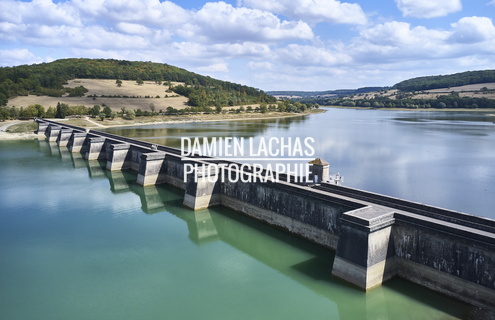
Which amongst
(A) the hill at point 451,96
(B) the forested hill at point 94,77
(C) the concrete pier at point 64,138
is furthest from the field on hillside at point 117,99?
(A) the hill at point 451,96

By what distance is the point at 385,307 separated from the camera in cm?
1276

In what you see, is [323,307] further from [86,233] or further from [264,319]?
[86,233]

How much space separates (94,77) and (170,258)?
145242 millimetres

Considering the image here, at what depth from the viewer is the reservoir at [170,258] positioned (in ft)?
41.9

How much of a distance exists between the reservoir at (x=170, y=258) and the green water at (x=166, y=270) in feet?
0.17

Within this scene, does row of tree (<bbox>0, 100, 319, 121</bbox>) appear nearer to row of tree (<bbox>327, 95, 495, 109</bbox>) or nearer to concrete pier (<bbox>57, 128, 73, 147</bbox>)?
concrete pier (<bbox>57, 128, 73, 147</bbox>)

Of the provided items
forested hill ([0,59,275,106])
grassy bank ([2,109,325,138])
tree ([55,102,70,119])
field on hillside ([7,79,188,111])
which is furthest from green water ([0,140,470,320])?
field on hillside ([7,79,188,111])

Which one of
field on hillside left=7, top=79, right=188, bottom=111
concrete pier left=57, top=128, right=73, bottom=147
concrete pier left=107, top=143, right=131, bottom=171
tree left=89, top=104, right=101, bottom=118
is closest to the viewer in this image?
concrete pier left=107, top=143, right=131, bottom=171

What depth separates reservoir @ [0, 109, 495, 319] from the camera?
12.8 meters

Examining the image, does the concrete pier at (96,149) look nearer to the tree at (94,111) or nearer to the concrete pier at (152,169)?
the concrete pier at (152,169)

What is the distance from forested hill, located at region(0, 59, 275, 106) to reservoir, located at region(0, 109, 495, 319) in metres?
86.3

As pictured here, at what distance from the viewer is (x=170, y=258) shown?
17.0 m

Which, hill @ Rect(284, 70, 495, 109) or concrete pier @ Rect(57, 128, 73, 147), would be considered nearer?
concrete pier @ Rect(57, 128, 73, 147)

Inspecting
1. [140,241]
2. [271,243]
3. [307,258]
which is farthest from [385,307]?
[140,241]
